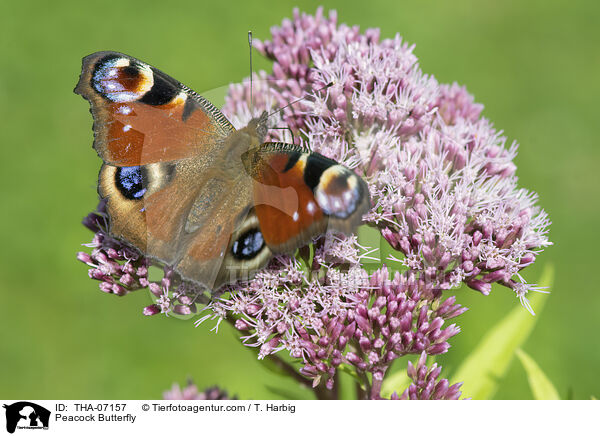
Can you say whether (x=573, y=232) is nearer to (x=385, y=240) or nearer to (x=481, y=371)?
(x=481, y=371)

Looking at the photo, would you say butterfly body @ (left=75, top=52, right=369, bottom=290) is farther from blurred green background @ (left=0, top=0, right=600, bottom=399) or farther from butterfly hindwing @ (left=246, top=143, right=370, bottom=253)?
blurred green background @ (left=0, top=0, right=600, bottom=399)

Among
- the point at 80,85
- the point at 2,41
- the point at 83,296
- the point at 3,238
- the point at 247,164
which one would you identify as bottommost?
the point at 83,296

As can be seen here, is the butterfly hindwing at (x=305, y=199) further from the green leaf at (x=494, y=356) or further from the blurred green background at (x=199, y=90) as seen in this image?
the blurred green background at (x=199, y=90)

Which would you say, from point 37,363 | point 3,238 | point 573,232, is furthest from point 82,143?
point 573,232
